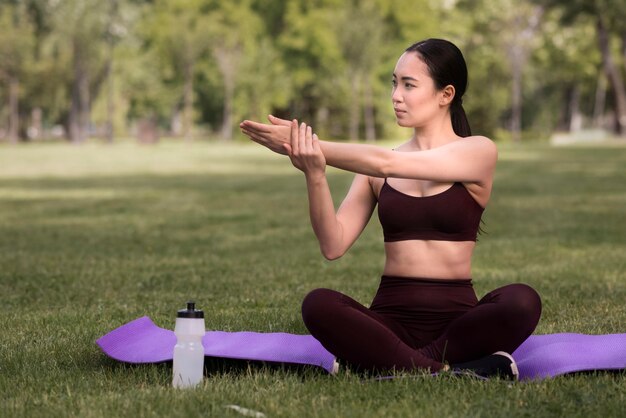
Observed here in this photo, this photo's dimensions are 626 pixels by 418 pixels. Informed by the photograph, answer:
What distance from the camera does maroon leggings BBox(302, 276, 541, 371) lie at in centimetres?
435

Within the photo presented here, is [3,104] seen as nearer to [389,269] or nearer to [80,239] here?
[80,239]

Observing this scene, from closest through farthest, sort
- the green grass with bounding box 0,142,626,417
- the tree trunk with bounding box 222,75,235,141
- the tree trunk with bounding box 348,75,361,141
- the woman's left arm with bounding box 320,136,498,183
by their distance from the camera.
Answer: the green grass with bounding box 0,142,626,417 → the woman's left arm with bounding box 320,136,498,183 → the tree trunk with bounding box 348,75,361,141 → the tree trunk with bounding box 222,75,235,141

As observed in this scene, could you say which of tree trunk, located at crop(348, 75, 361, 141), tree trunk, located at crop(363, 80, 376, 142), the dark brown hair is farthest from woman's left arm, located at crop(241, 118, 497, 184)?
tree trunk, located at crop(348, 75, 361, 141)

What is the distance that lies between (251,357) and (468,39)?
66322 millimetres

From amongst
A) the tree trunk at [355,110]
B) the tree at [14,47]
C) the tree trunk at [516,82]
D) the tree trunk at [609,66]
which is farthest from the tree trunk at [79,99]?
the tree trunk at [609,66]

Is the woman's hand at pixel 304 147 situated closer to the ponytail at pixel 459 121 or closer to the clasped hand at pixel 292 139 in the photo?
the clasped hand at pixel 292 139

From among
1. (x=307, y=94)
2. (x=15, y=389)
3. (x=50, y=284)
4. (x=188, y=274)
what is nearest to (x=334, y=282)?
(x=188, y=274)

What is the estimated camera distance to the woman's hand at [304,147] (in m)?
4.04

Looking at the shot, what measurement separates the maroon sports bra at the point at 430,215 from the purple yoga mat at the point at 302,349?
A: 0.66 meters

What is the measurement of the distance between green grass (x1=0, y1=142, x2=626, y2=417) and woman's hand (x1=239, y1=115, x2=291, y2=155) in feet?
3.34

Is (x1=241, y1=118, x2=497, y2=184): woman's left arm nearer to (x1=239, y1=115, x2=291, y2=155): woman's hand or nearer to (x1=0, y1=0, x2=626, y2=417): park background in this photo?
(x1=239, y1=115, x2=291, y2=155): woman's hand

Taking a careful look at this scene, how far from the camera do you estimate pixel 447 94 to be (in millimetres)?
4598

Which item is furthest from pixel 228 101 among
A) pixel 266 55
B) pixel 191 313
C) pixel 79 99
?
pixel 191 313

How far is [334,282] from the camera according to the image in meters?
8.33
